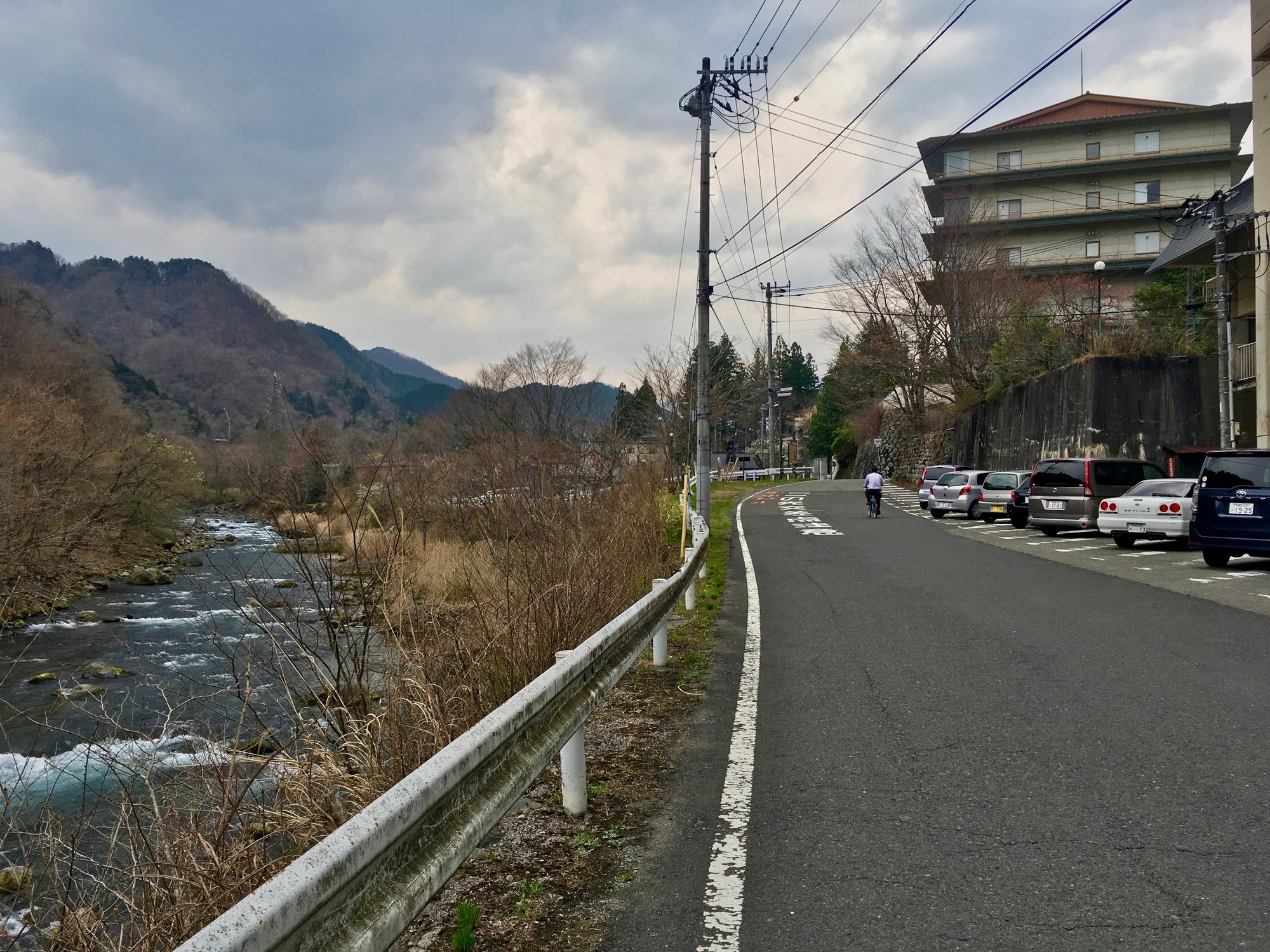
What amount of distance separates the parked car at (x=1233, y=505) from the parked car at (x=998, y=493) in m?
13.0

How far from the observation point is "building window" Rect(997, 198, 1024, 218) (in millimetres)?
60688

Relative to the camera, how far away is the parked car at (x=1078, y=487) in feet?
70.5

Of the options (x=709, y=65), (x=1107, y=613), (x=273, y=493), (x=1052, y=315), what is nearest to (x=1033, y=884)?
(x=273, y=493)

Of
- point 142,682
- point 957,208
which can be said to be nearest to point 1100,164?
point 957,208

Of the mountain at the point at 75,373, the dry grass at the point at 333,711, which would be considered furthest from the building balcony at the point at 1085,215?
the dry grass at the point at 333,711

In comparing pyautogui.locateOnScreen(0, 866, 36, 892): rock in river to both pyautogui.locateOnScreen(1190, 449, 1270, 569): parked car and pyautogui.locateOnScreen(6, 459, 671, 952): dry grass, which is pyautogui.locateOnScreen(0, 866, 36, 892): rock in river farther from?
pyautogui.locateOnScreen(1190, 449, 1270, 569): parked car

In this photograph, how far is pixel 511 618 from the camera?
19.6 ft

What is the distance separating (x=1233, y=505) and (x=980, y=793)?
11.6 meters

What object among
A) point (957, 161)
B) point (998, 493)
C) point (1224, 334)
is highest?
point (957, 161)

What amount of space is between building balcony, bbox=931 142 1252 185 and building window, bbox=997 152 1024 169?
153mm

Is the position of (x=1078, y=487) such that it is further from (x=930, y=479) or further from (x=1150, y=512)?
(x=930, y=479)

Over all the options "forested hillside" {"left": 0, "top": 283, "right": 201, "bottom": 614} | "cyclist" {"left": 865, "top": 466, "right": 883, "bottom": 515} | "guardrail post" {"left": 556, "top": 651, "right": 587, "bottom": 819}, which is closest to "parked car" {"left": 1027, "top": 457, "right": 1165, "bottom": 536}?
"cyclist" {"left": 865, "top": 466, "right": 883, "bottom": 515}

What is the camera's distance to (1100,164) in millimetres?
58656

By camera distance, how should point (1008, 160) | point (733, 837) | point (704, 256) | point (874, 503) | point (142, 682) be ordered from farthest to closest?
point (1008, 160)
point (874, 503)
point (704, 256)
point (142, 682)
point (733, 837)
